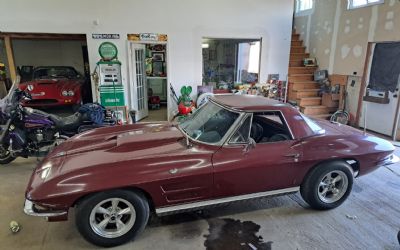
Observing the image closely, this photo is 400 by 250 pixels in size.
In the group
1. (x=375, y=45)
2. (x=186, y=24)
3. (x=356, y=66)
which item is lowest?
(x=356, y=66)

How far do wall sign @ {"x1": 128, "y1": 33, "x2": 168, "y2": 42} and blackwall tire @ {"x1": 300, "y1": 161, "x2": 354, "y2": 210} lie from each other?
4.68 metres

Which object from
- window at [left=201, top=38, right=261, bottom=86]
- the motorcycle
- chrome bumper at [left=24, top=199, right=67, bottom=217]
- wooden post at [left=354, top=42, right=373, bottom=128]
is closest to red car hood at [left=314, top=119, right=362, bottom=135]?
chrome bumper at [left=24, top=199, right=67, bottom=217]

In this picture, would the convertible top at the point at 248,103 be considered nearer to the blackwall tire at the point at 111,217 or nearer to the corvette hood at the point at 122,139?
the corvette hood at the point at 122,139

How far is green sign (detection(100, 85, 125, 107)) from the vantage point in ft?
19.0

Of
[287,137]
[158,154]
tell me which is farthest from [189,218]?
[287,137]

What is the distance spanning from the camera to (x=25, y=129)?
12.7 ft

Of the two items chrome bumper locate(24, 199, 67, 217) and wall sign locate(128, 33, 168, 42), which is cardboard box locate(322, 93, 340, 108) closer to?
wall sign locate(128, 33, 168, 42)

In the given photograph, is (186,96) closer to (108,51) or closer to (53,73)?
(108,51)

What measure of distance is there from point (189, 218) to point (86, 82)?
20.4 feet

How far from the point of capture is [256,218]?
A: 271 centimetres

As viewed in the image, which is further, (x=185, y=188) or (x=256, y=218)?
(x=256, y=218)

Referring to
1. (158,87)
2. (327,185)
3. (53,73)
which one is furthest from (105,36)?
(327,185)

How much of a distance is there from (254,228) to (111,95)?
14.5 feet

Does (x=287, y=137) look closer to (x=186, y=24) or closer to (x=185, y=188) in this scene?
(x=185, y=188)
